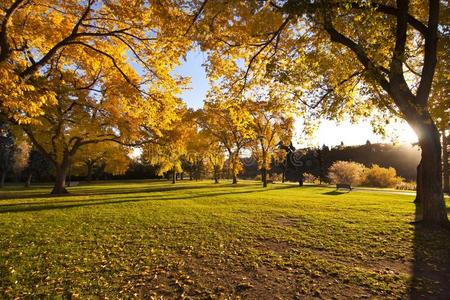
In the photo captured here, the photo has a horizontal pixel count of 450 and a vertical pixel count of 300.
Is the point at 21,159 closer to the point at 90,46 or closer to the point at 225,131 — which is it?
the point at 225,131

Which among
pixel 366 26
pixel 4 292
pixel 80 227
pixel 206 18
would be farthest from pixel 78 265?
pixel 366 26

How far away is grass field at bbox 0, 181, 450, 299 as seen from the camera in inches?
194

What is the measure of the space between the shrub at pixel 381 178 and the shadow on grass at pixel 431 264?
3185 cm

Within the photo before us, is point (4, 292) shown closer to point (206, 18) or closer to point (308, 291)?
point (308, 291)

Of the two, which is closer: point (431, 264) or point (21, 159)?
point (431, 264)

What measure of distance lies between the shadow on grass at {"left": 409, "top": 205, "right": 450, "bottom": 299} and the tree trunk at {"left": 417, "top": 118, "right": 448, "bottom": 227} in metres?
0.41

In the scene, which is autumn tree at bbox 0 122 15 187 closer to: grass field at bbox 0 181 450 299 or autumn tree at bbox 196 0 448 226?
grass field at bbox 0 181 450 299

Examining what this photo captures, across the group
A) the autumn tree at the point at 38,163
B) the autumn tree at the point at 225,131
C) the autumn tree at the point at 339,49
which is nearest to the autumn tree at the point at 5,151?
the autumn tree at the point at 38,163

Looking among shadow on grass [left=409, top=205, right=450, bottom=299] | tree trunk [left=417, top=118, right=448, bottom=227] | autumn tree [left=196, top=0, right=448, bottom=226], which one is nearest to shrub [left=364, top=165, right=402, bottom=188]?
autumn tree [left=196, top=0, right=448, bottom=226]

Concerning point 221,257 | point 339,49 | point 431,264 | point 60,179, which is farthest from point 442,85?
point 60,179

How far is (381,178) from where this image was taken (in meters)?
38.2

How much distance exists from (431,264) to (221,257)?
439cm

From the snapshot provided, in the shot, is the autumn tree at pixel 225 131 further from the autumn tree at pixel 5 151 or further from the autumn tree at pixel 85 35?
the autumn tree at pixel 5 151

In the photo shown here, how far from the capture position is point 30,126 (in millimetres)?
20281
